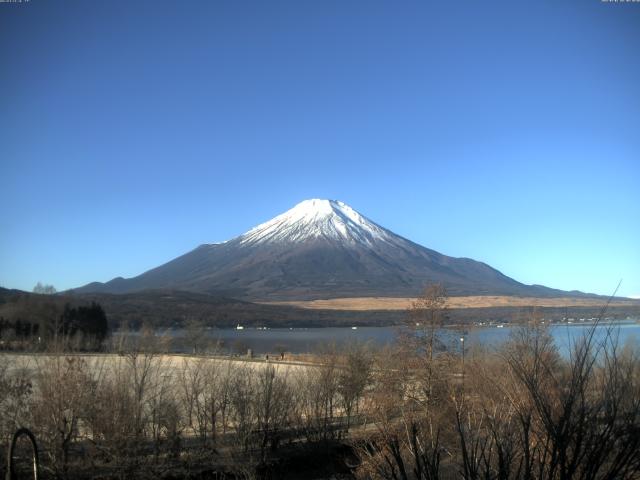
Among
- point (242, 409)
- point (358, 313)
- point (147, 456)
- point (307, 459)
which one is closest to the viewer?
point (147, 456)

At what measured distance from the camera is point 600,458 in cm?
434

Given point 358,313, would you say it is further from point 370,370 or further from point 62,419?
point 62,419

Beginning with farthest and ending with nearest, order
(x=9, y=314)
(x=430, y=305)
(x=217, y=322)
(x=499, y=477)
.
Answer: (x=217, y=322) < (x=9, y=314) < (x=430, y=305) < (x=499, y=477)

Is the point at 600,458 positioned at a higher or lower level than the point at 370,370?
higher

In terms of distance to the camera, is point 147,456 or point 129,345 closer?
point 147,456

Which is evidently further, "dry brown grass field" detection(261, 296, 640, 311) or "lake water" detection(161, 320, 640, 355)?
"dry brown grass field" detection(261, 296, 640, 311)

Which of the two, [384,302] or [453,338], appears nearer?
[453,338]

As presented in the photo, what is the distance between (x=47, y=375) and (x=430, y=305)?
13.7 metres

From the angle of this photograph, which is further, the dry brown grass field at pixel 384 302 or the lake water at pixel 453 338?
the dry brown grass field at pixel 384 302

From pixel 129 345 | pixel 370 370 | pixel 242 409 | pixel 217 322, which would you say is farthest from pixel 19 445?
pixel 217 322

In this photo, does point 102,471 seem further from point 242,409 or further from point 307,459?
point 307,459

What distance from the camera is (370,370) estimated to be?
25734mm

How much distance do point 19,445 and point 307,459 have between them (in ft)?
28.6

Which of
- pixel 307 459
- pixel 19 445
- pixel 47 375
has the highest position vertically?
pixel 47 375
